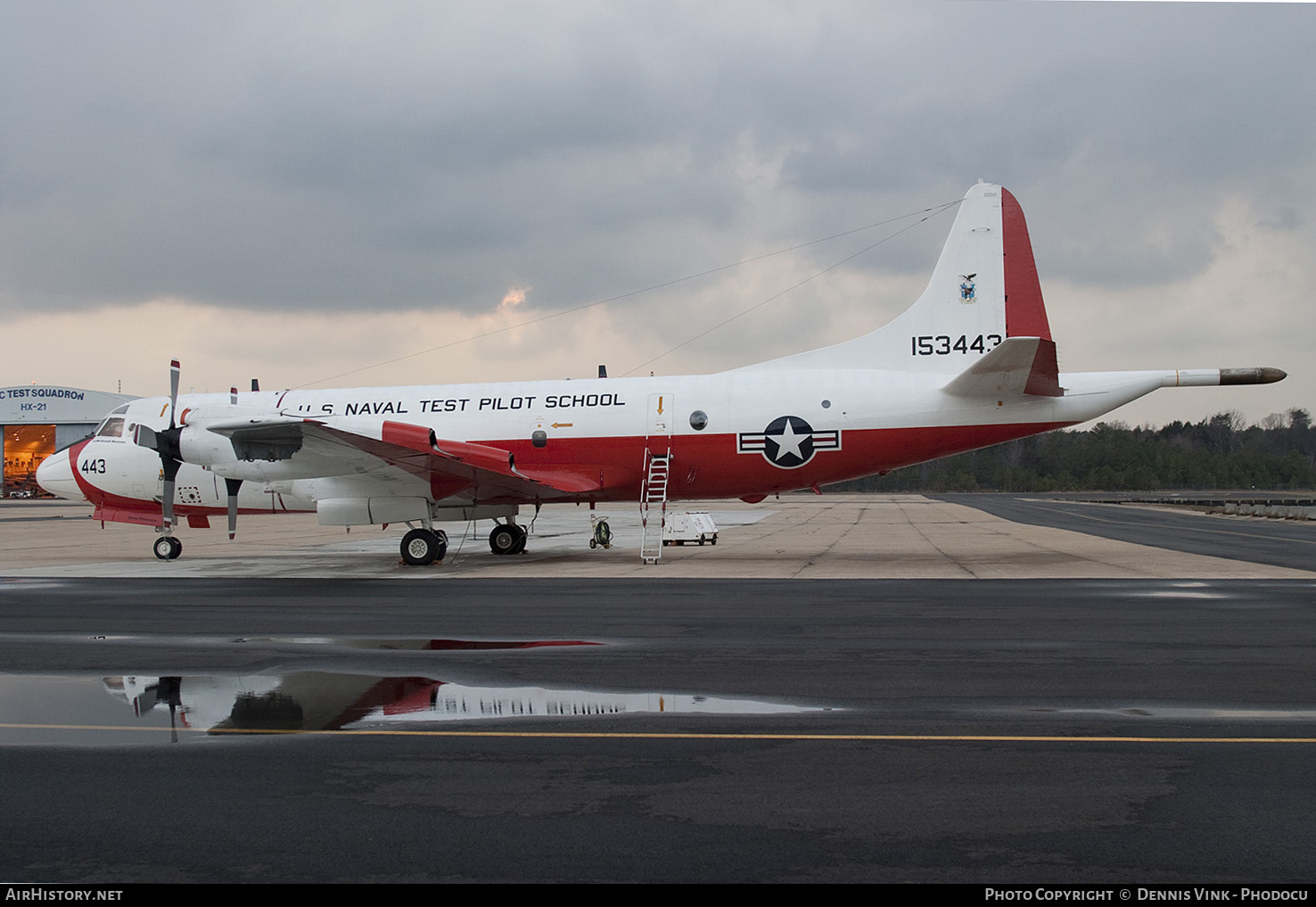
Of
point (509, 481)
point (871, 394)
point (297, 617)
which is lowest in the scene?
point (297, 617)

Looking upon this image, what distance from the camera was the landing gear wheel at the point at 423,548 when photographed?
21.9 meters

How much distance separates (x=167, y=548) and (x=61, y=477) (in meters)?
4.25

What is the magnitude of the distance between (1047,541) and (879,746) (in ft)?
81.5

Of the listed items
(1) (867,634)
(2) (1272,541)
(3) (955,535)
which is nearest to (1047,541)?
(3) (955,535)

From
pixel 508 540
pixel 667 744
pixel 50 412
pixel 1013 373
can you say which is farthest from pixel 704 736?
pixel 50 412

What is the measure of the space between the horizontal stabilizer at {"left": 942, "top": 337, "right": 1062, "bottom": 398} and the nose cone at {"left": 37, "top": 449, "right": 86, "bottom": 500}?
73.7 ft

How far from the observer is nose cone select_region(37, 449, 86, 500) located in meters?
25.5

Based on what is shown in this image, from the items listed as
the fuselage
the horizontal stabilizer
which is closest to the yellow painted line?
the horizontal stabilizer

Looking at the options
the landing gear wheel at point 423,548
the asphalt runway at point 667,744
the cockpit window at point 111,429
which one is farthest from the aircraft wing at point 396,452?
the cockpit window at point 111,429

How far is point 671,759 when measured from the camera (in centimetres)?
614

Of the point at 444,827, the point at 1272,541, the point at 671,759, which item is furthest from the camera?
the point at 1272,541

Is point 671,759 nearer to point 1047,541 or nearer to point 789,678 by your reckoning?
point 789,678

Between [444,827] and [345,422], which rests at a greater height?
[345,422]
